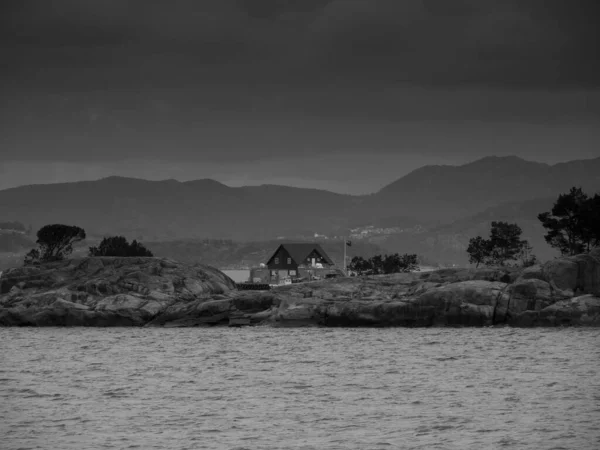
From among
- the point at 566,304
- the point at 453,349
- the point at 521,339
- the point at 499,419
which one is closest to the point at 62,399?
the point at 499,419

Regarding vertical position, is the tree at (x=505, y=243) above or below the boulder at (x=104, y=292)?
above

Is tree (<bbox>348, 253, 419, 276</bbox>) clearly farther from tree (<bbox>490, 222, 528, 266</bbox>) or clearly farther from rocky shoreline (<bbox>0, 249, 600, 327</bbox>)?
rocky shoreline (<bbox>0, 249, 600, 327</bbox>)

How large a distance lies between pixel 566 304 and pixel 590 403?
44787 mm

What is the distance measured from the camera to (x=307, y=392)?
151 feet

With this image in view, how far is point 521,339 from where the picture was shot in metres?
73.2

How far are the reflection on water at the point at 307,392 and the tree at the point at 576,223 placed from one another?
39.9 m

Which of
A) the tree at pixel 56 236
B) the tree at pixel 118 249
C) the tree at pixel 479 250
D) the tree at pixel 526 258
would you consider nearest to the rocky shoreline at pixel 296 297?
the tree at pixel 526 258

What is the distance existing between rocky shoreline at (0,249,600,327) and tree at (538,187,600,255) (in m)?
24.2

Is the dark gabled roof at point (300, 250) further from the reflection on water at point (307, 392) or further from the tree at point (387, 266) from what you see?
the reflection on water at point (307, 392)

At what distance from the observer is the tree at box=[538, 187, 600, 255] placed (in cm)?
11606

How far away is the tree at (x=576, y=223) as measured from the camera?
11606cm

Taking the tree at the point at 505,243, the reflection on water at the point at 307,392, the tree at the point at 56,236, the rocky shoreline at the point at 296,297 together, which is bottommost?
the reflection on water at the point at 307,392

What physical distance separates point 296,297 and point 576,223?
4310 centimetres

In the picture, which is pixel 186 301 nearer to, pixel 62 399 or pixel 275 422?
pixel 62 399
